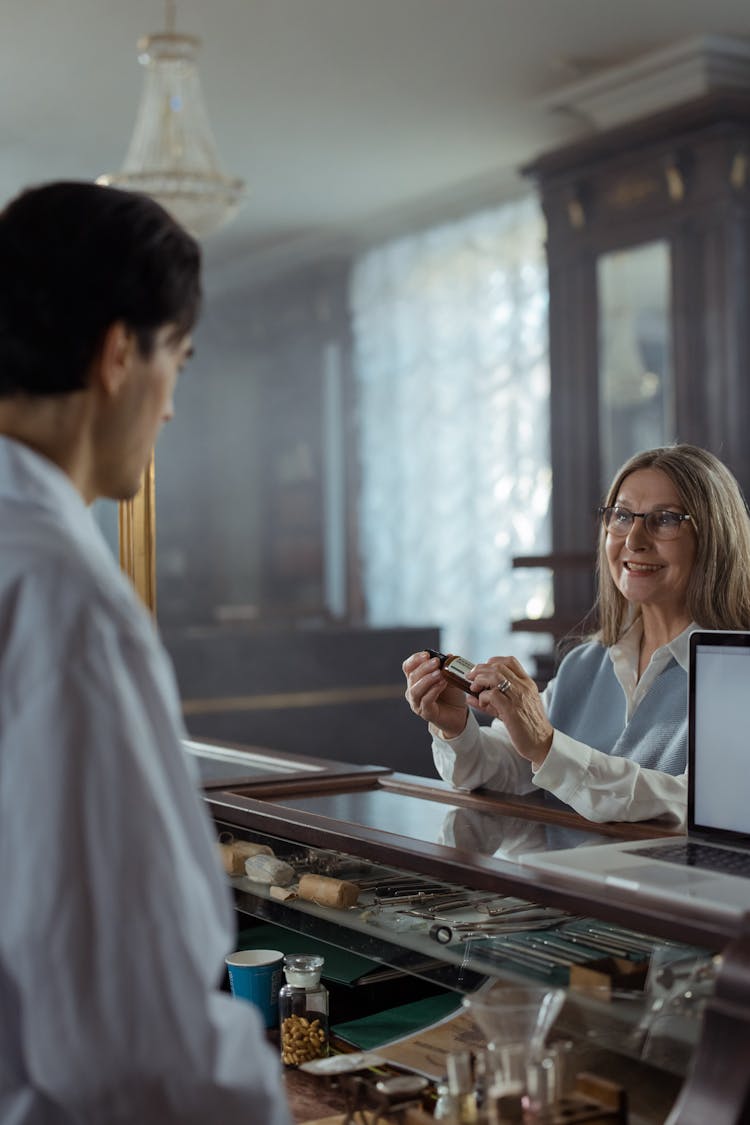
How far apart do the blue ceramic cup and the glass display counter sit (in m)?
0.08

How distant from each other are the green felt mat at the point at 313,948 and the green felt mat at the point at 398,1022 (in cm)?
6

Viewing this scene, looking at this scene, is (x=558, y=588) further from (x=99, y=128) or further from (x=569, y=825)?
(x=569, y=825)

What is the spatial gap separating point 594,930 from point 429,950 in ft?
0.83

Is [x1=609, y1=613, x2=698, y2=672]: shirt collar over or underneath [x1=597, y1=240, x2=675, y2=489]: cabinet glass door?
underneath

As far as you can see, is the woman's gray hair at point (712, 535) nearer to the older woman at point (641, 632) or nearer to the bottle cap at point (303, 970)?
the older woman at point (641, 632)

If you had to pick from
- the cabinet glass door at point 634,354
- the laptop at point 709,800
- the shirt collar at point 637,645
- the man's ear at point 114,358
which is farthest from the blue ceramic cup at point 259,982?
the cabinet glass door at point 634,354

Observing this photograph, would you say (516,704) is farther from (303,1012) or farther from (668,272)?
(668,272)

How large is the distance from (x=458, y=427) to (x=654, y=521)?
17.9 feet

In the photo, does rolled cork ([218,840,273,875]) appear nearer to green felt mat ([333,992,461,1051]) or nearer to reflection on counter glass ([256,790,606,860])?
reflection on counter glass ([256,790,606,860])

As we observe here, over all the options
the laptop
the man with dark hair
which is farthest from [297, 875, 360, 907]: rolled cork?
the man with dark hair

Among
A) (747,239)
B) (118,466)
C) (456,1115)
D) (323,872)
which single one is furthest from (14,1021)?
(747,239)

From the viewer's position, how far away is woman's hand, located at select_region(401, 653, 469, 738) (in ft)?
6.88

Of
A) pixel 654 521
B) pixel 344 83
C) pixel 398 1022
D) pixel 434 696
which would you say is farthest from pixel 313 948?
pixel 344 83

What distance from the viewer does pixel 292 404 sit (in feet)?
31.3
